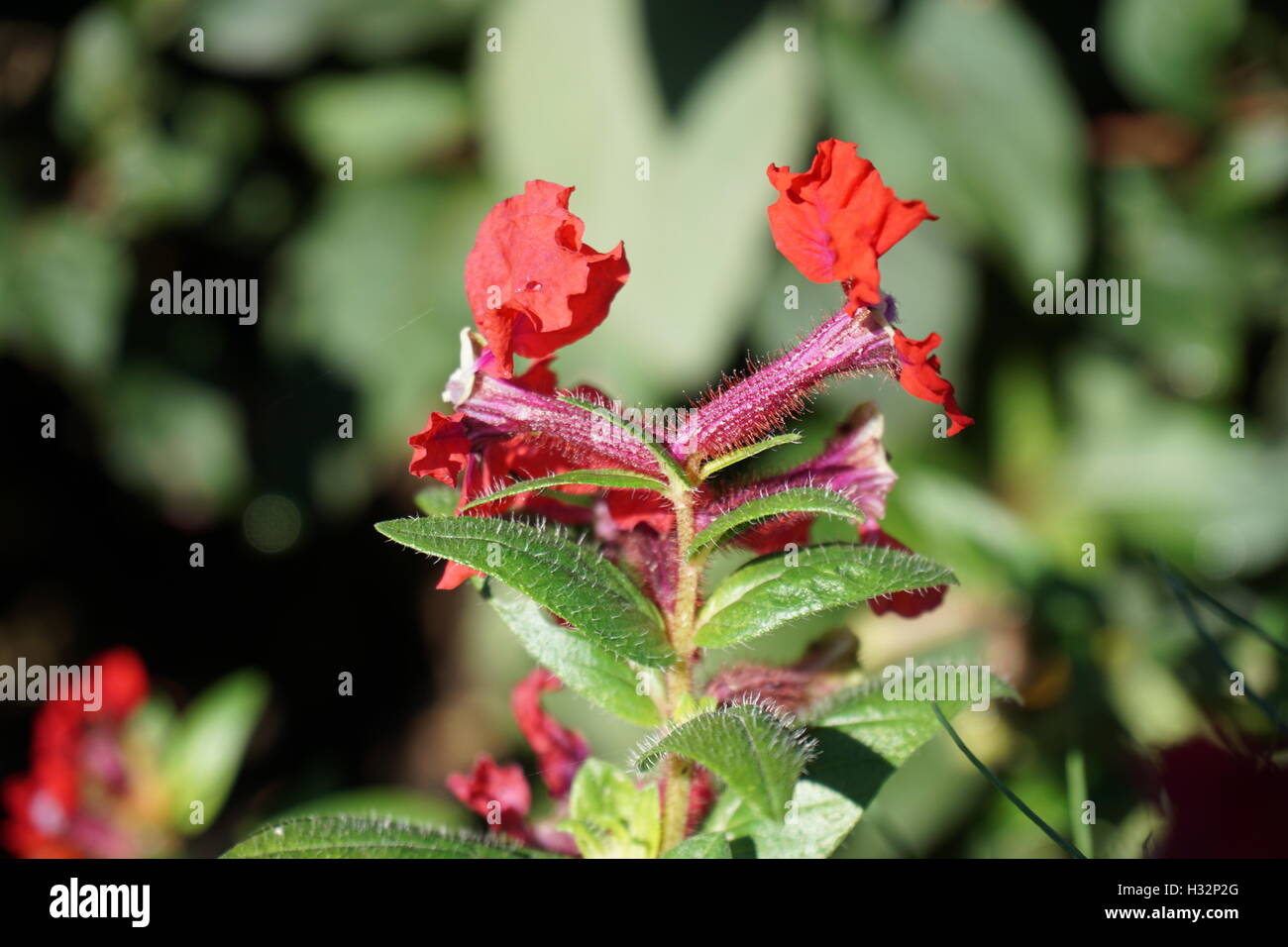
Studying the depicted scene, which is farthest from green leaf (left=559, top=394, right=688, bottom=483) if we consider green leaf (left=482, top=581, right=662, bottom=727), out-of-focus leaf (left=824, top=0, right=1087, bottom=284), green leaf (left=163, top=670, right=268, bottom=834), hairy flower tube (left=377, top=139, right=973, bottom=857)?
out-of-focus leaf (left=824, top=0, right=1087, bottom=284)

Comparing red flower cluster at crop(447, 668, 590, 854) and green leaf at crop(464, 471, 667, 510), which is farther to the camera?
red flower cluster at crop(447, 668, 590, 854)

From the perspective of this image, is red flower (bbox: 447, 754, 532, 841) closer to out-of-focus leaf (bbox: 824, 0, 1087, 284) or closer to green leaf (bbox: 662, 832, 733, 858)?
green leaf (bbox: 662, 832, 733, 858)

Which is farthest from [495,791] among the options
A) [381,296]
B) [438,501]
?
[381,296]

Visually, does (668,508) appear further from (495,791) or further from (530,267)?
(495,791)

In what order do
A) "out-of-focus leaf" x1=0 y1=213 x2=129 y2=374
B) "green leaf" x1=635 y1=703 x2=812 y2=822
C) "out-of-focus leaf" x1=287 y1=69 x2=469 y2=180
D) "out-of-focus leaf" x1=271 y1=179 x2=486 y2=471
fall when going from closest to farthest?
1. "green leaf" x1=635 y1=703 x2=812 y2=822
2. "out-of-focus leaf" x1=0 y1=213 x2=129 y2=374
3. "out-of-focus leaf" x1=271 y1=179 x2=486 y2=471
4. "out-of-focus leaf" x1=287 y1=69 x2=469 y2=180

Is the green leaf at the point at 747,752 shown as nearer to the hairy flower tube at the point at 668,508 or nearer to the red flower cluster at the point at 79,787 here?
the hairy flower tube at the point at 668,508

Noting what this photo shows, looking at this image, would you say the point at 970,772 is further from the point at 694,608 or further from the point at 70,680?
the point at 70,680

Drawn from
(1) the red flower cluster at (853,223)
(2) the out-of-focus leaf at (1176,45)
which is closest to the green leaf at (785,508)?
(1) the red flower cluster at (853,223)
